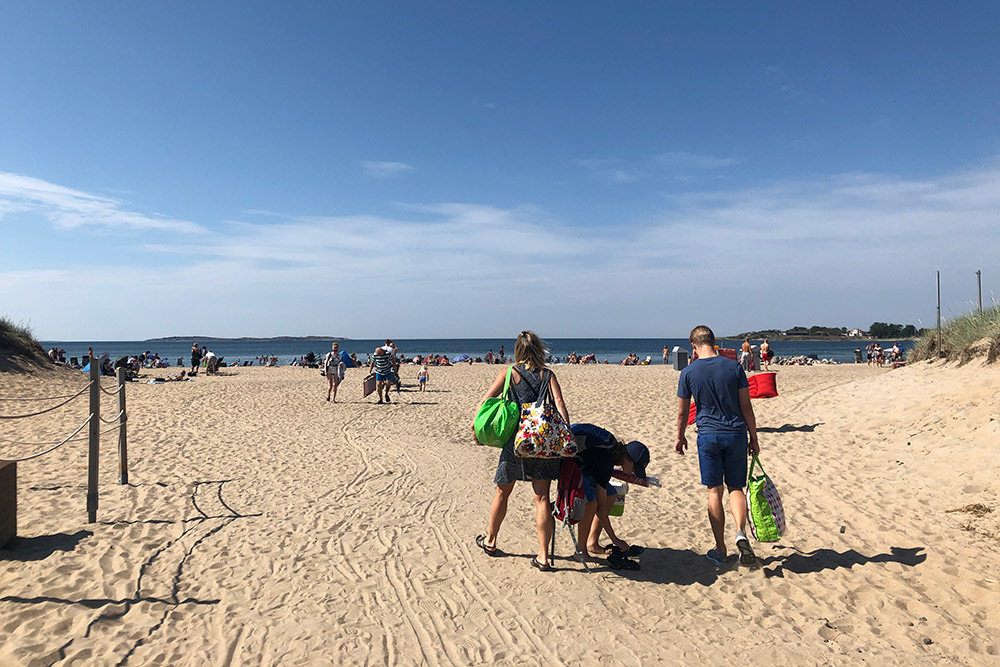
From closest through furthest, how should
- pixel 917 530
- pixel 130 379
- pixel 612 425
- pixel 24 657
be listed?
pixel 24 657 → pixel 917 530 → pixel 612 425 → pixel 130 379

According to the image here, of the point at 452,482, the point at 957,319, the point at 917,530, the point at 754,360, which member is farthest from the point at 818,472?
the point at 754,360

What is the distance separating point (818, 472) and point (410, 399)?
11827 millimetres

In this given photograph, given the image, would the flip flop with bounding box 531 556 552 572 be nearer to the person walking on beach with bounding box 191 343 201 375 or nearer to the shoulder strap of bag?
the shoulder strap of bag

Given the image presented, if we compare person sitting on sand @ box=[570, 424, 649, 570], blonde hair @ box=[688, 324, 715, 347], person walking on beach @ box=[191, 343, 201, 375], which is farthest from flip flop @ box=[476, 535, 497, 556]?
person walking on beach @ box=[191, 343, 201, 375]

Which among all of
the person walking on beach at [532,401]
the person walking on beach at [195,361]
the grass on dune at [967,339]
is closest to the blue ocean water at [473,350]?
the person walking on beach at [195,361]

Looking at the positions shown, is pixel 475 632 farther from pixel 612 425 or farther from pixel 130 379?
pixel 130 379

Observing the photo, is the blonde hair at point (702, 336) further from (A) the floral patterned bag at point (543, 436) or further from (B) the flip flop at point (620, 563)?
(B) the flip flop at point (620, 563)

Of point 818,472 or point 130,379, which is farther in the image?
point 130,379

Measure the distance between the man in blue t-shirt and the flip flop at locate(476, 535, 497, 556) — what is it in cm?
175

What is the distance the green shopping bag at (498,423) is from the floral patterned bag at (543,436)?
0.06 m

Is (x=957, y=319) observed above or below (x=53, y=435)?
above

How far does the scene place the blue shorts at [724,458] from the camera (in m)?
4.34

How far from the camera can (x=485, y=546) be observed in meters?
4.93

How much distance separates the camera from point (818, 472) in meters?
7.52
